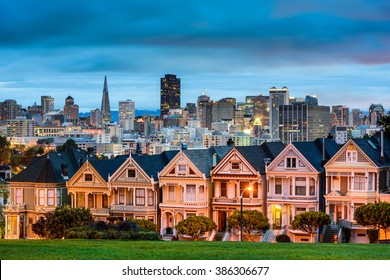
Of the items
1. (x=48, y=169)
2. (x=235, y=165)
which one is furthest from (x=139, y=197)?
(x=48, y=169)

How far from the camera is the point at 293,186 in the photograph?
1943 inches

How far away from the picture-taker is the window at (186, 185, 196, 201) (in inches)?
2020

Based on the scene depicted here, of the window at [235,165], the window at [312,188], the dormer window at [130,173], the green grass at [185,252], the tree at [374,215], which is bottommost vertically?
the tree at [374,215]

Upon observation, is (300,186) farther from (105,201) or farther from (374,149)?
(105,201)

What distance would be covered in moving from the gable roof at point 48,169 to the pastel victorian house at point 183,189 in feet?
24.7

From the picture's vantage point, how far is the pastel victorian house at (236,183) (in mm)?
49938

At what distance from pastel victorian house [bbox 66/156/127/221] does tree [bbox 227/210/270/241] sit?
8497 millimetres

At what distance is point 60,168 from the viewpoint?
56.6 m

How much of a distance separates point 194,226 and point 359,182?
902 centimetres

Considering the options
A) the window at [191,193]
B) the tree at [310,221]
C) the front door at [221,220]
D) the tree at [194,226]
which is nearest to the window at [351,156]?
the tree at [310,221]

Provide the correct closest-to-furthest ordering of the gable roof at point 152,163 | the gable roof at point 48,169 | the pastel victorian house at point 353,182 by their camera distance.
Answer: the pastel victorian house at point 353,182 → the gable roof at point 152,163 → the gable roof at point 48,169

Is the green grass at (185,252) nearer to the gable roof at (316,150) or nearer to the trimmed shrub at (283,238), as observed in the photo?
the trimmed shrub at (283,238)
